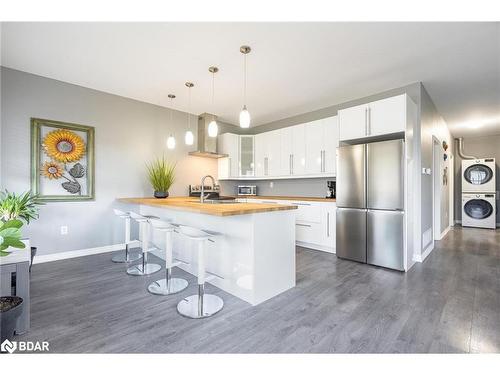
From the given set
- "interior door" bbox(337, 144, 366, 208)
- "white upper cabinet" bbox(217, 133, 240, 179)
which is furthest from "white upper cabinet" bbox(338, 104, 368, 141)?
"white upper cabinet" bbox(217, 133, 240, 179)

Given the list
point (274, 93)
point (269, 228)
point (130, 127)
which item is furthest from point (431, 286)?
point (130, 127)

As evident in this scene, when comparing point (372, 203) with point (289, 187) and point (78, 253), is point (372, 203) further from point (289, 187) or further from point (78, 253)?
point (78, 253)

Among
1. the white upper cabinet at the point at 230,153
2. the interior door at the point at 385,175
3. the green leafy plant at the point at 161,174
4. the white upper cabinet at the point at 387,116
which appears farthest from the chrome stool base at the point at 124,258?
the white upper cabinet at the point at 387,116

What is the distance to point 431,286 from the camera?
247cm

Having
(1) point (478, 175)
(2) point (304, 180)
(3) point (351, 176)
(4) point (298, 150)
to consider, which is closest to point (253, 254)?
(3) point (351, 176)

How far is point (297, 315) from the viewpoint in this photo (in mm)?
1904

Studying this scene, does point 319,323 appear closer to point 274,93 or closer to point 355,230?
point 355,230

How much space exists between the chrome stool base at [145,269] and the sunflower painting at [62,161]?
1.38 meters

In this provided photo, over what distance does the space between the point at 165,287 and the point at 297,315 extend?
133 centimetres

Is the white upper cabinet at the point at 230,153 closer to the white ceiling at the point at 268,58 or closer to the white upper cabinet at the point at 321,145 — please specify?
the white ceiling at the point at 268,58

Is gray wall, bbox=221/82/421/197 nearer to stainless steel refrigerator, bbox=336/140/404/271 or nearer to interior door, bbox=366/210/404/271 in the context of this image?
stainless steel refrigerator, bbox=336/140/404/271

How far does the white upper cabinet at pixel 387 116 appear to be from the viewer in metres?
2.98

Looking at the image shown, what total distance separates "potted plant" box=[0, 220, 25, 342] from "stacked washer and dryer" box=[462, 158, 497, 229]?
838 centimetres

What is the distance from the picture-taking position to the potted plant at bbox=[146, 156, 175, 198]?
12.4 feet
